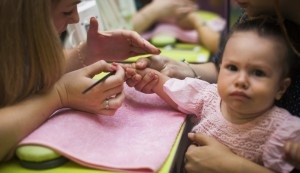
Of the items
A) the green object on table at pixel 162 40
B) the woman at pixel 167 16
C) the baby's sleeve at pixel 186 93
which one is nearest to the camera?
the baby's sleeve at pixel 186 93

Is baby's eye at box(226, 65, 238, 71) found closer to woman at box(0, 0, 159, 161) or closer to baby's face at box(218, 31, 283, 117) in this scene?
baby's face at box(218, 31, 283, 117)

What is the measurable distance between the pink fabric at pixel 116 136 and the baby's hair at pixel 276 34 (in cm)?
25

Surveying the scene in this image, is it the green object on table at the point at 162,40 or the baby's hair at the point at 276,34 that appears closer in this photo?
the baby's hair at the point at 276,34

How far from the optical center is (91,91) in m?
0.80

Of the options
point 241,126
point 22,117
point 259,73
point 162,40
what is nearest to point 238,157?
point 241,126

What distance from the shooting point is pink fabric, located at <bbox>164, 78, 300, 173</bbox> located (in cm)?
72

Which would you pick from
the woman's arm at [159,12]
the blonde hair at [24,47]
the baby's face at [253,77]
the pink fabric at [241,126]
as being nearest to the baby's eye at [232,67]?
the baby's face at [253,77]

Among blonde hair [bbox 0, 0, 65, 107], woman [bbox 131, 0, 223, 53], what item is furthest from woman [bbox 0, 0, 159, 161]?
woman [bbox 131, 0, 223, 53]

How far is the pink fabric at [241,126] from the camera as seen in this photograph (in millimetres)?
723

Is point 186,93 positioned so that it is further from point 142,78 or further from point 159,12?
point 159,12

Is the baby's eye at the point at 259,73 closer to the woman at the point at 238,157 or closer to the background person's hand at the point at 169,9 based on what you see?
the woman at the point at 238,157

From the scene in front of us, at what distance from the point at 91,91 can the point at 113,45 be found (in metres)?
0.25

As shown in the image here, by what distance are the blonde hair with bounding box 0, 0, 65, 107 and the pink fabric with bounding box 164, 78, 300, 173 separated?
11.3 inches

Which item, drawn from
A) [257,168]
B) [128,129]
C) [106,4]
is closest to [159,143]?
[128,129]
